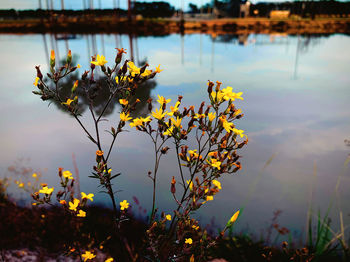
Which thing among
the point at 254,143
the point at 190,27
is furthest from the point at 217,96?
the point at 190,27

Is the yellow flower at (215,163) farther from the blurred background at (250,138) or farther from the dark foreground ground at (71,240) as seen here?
the dark foreground ground at (71,240)

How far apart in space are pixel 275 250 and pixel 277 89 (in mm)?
14904

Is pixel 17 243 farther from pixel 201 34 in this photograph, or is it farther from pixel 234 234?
pixel 201 34

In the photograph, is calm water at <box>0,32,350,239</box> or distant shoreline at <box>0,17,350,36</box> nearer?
calm water at <box>0,32,350,239</box>

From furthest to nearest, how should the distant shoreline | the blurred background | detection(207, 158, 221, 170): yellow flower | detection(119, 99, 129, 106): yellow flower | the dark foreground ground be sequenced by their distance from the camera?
1. the distant shoreline
2. the blurred background
3. the dark foreground ground
4. detection(119, 99, 129, 106): yellow flower
5. detection(207, 158, 221, 170): yellow flower

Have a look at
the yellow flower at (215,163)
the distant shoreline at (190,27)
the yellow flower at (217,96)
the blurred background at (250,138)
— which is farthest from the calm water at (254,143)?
the distant shoreline at (190,27)

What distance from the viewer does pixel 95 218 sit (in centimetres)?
577

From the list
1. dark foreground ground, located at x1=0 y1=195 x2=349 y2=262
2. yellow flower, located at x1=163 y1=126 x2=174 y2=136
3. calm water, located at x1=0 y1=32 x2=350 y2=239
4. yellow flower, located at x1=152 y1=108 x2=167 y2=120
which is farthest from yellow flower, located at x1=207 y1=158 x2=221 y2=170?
calm water, located at x1=0 y1=32 x2=350 y2=239

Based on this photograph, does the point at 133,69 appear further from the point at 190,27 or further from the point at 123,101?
the point at 190,27

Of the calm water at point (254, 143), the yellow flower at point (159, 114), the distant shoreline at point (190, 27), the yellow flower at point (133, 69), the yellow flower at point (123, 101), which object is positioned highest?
the distant shoreline at point (190, 27)

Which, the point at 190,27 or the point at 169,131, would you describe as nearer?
the point at 169,131

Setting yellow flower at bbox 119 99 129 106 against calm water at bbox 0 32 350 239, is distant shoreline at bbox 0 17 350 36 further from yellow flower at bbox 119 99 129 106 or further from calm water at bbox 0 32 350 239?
yellow flower at bbox 119 99 129 106

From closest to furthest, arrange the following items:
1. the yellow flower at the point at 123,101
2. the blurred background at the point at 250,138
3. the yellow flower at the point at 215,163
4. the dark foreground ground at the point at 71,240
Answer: the yellow flower at the point at 215,163
the yellow flower at the point at 123,101
the dark foreground ground at the point at 71,240
the blurred background at the point at 250,138

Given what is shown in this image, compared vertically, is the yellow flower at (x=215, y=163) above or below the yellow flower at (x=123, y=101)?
below
